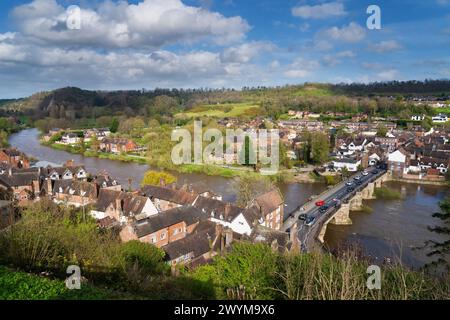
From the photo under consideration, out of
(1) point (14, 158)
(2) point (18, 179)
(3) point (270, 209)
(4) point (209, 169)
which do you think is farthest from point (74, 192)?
(4) point (209, 169)

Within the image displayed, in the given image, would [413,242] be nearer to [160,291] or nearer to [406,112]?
[160,291]

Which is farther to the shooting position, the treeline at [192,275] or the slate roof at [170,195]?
the slate roof at [170,195]

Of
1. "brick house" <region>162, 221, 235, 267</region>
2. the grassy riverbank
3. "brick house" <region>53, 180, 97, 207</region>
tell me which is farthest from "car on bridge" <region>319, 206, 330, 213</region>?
"brick house" <region>53, 180, 97, 207</region>

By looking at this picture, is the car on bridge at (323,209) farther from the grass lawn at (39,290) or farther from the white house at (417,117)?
the white house at (417,117)

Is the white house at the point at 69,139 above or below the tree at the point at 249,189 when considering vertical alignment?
above

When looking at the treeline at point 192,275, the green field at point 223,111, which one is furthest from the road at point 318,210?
the green field at point 223,111
